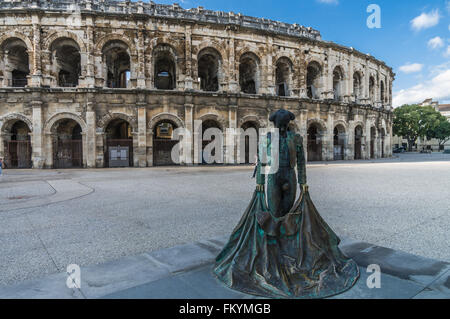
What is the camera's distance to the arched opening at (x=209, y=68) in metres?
19.3

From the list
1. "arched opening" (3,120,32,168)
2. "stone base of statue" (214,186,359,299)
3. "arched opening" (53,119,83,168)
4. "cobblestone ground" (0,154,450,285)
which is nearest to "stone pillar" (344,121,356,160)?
"cobblestone ground" (0,154,450,285)

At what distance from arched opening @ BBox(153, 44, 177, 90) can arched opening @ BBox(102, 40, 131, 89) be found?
2.28 meters

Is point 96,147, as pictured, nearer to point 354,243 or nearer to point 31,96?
point 31,96

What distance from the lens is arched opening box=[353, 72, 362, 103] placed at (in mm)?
25481

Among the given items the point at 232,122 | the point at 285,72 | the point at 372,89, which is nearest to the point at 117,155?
the point at 232,122

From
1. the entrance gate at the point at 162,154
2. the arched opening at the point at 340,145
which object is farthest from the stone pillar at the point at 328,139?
the entrance gate at the point at 162,154

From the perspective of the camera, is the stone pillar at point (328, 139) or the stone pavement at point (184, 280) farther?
the stone pillar at point (328, 139)

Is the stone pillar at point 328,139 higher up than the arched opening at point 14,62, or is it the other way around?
the arched opening at point 14,62

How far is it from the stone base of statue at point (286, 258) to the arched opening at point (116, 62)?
17.8 m

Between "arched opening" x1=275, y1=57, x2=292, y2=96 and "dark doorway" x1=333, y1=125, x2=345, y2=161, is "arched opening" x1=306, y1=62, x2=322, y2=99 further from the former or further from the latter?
"dark doorway" x1=333, y1=125, x2=345, y2=161

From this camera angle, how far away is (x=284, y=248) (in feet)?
8.45

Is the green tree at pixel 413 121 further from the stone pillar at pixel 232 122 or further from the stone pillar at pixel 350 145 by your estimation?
the stone pillar at pixel 232 122
